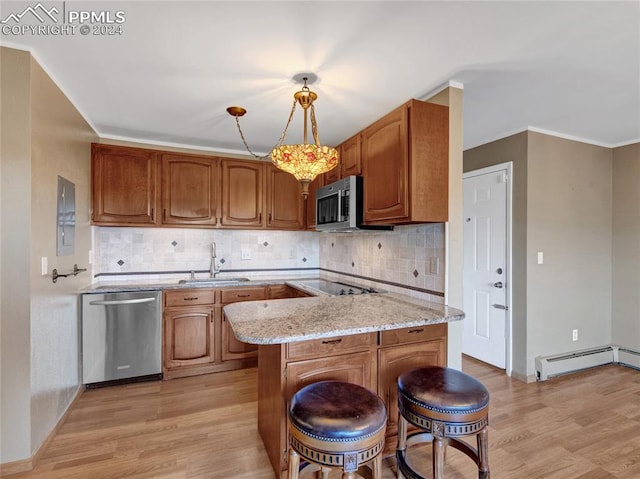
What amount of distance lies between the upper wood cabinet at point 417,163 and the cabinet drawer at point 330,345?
2.74 ft

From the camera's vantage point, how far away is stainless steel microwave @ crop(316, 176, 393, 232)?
2658 millimetres

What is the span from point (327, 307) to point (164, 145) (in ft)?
8.91

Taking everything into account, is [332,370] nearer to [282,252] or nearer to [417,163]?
[417,163]

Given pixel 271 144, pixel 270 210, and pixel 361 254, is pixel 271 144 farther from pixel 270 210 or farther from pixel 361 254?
pixel 361 254

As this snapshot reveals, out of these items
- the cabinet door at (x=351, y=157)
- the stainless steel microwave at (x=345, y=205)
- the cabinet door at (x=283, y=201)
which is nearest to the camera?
the stainless steel microwave at (x=345, y=205)

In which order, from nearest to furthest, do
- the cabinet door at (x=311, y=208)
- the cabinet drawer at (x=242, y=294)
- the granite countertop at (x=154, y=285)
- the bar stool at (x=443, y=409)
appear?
the bar stool at (x=443, y=409), the granite countertop at (x=154, y=285), the cabinet drawer at (x=242, y=294), the cabinet door at (x=311, y=208)

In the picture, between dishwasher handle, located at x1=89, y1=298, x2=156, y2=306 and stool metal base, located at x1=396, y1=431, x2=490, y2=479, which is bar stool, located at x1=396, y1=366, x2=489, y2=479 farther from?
dishwasher handle, located at x1=89, y1=298, x2=156, y2=306

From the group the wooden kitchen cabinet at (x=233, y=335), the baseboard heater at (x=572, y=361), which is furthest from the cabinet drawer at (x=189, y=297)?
the baseboard heater at (x=572, y=361)

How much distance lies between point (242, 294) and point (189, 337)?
0.65 metres

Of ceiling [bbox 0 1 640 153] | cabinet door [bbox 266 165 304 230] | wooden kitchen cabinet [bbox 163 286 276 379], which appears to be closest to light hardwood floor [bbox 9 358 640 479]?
wooden kitchen cabinet [bbox 163 286 276 379]

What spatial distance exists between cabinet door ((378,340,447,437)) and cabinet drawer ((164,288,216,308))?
2031 millimetres

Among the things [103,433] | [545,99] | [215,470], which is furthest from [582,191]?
[103,433]

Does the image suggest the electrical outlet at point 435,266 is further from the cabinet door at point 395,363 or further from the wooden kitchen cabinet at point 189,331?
the wooden kitchen cabinet at point 189,331

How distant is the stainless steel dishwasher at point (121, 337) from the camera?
2.79 m
